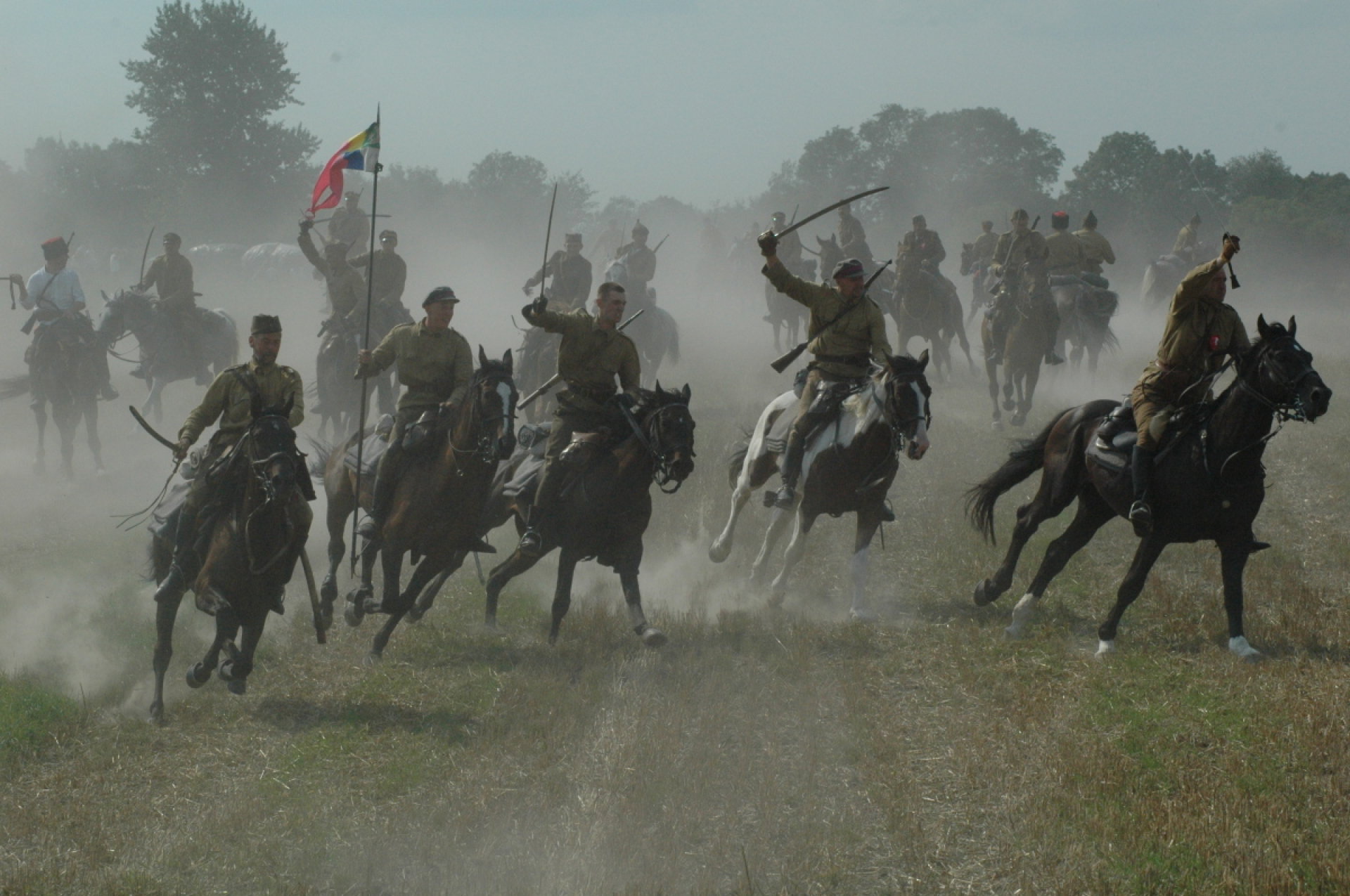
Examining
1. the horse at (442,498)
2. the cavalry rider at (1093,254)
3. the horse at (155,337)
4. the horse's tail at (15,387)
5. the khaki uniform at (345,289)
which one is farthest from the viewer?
the cavalry rider at (1093,254)

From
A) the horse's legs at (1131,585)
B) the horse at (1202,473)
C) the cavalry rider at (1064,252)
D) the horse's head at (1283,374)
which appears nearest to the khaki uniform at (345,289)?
the cavalry rider at (1064,252)

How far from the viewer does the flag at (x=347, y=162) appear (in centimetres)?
1297

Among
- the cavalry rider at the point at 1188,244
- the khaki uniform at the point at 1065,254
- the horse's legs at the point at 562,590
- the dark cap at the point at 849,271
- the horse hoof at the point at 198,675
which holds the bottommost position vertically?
the horse hoof at the point at 198,675

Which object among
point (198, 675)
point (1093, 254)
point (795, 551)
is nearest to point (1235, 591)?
point (795, 551)

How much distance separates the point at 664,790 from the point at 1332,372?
24.8m

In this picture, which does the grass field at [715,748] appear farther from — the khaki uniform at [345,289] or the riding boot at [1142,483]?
the khaki uniform at [345,289]

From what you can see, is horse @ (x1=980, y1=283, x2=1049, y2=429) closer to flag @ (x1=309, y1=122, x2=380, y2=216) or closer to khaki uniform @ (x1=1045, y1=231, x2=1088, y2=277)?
khaki uniform @ (x1=1045, y1=231, x2=1088, y2=277)

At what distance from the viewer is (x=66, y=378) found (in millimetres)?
21984

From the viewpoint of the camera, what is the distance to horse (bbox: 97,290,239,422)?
24.1 m

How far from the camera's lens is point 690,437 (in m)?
11.4

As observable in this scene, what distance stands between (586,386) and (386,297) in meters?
11.1

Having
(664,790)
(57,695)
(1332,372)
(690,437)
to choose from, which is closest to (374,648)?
(57,695)

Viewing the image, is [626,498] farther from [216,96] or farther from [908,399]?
[216,96]

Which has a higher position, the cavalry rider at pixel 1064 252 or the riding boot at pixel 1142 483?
the cavalry rider at pixel 1064 252
